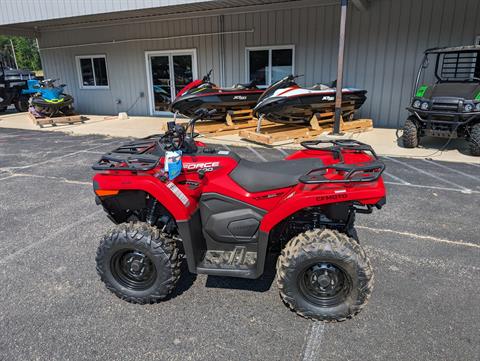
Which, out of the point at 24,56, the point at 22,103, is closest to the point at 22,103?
the point at 22,103

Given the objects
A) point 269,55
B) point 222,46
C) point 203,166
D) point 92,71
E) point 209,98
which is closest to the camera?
point 203,166

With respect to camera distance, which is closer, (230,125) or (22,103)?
(230,125)

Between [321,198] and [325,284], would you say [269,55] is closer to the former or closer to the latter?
[321,198]

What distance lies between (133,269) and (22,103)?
54.3 ft

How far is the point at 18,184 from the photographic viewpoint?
5.70m

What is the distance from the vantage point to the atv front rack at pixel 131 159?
100 inches

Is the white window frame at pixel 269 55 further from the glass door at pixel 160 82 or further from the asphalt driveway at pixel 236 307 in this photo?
the asphalt driveway at pixel 236 307

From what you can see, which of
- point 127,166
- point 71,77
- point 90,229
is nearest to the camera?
point 127,166

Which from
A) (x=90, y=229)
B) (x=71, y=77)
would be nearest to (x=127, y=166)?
(x=90, y=229)

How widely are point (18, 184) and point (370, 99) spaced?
883 cm

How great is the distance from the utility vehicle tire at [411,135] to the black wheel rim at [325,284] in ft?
19.3

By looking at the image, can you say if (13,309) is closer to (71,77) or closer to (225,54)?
(225,54)

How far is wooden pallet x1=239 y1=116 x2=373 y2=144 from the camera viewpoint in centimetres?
827

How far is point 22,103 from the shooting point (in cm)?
1608
